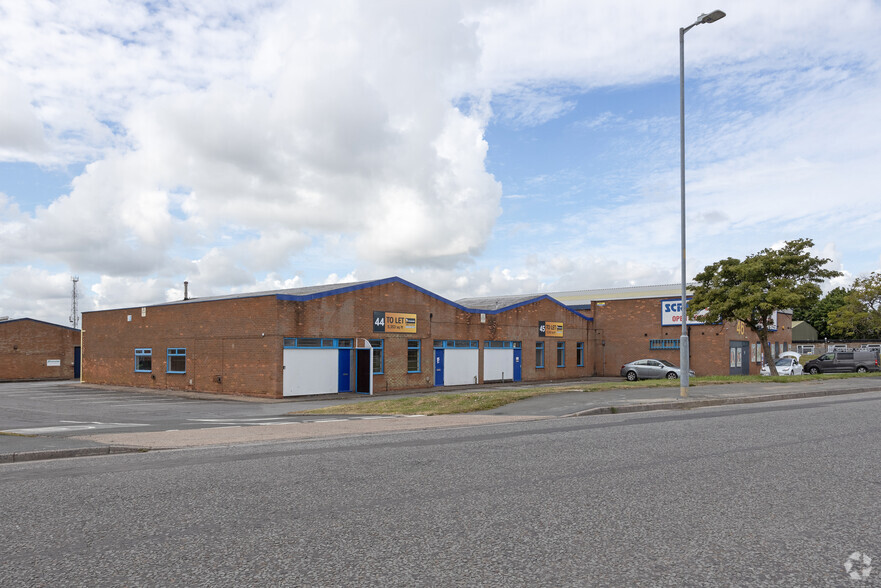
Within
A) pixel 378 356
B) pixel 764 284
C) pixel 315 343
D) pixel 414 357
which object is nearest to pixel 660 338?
pixel 764 284

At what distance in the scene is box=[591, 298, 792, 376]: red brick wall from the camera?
43625mm

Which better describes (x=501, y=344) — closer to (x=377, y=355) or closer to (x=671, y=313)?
(x=377, y=355)

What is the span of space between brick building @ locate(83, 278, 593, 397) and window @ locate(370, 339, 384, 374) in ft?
0.18

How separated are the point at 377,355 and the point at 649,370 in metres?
18.3

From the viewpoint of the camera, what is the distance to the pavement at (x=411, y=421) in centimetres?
1192

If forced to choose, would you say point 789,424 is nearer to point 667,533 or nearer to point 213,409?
point 667,533

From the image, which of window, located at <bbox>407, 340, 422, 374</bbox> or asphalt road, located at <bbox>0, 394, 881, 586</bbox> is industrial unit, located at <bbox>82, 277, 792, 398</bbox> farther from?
asphalt road, located at <bbox>0, 394, 881, 586</bbox>

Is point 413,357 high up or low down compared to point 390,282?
down

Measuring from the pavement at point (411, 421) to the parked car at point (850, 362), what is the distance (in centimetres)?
2064

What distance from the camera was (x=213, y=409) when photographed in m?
23.4

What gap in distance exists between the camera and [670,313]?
149 feet

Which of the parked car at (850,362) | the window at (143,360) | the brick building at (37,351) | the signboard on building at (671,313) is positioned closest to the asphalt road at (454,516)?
the window at (143,360)

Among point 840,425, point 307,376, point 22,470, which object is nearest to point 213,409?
point 307,376

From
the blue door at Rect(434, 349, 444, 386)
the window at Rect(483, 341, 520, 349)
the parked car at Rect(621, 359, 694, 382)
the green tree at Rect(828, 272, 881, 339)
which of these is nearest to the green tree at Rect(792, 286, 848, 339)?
the green tree at Rect(828, 272, 881, 339)
